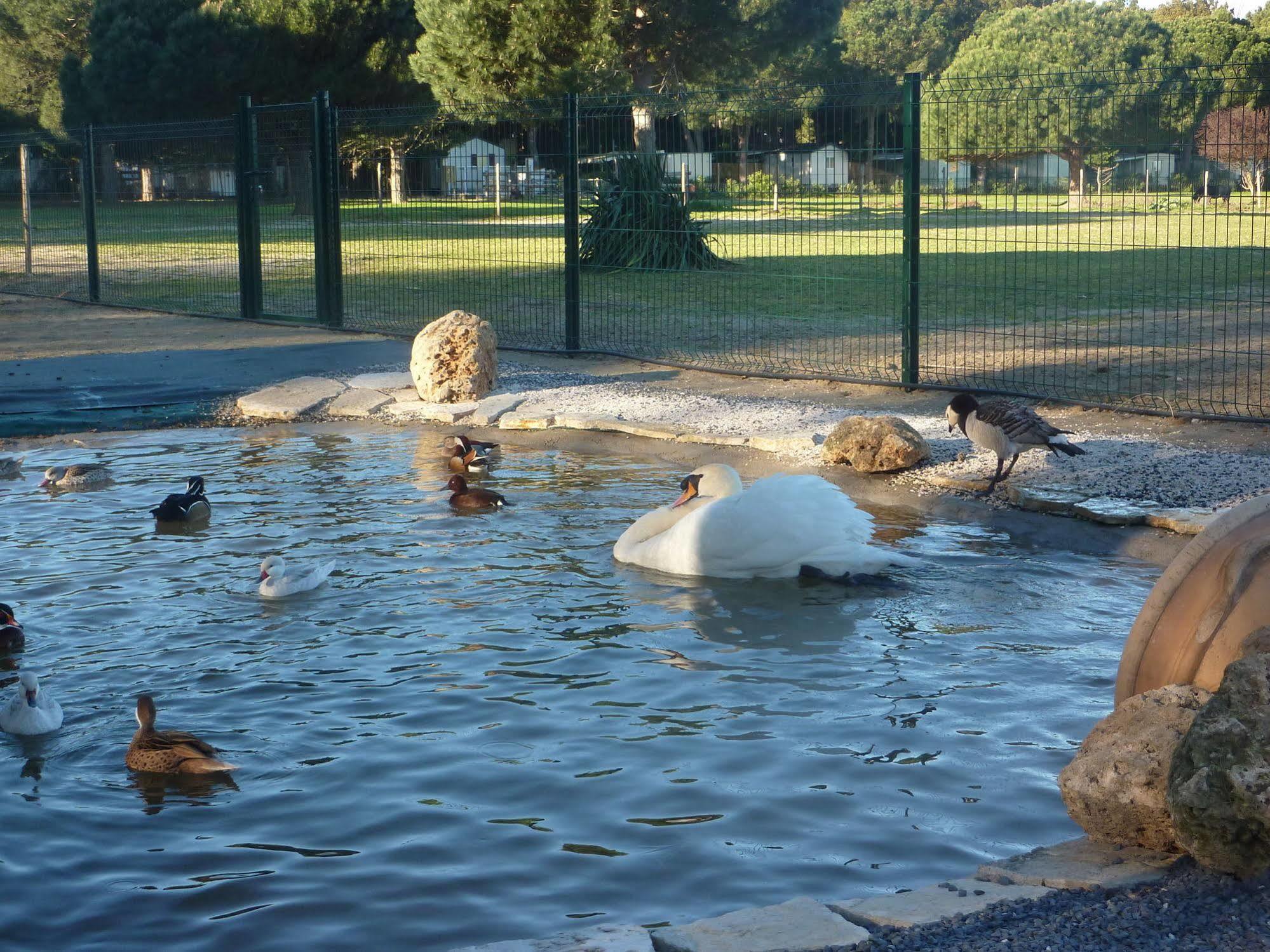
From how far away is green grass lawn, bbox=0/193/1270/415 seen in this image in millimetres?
12289

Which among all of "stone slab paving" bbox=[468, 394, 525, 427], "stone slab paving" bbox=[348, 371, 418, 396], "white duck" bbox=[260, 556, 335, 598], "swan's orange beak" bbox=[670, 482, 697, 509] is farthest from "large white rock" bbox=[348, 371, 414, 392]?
"white duck" bbox=[260, 556, 335, 598]

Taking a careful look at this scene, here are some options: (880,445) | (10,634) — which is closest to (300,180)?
(880,445)

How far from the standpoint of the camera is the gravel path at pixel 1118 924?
3482 mm

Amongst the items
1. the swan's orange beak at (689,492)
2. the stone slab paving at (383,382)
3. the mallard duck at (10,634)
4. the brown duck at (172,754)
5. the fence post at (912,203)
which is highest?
the fence post at (912,203)

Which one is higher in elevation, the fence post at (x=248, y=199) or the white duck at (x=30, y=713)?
the fence post at (x=248, y=199)

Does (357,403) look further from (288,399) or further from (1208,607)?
(1208,607)

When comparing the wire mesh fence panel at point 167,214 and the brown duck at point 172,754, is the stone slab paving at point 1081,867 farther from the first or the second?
the wire mesh fence panel at point 167,214

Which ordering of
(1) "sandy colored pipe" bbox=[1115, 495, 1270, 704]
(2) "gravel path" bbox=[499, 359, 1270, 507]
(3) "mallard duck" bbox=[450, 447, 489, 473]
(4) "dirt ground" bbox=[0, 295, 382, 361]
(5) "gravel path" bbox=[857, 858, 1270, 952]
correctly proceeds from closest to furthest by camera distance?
(5) "gravel path" bbox=[857, 858, 1270, 952] → (1) "sandy colored pipe" bbox=[1115, 495, 1270, 704] → (2) "gravel path" bbox=[499, 359, 1270, 507] → (3) "mallard duck" bbox=[450, 447, 489, 473] → (4) "dirt ground" bbox=[0, 295, 382, 361]

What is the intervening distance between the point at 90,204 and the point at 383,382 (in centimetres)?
984

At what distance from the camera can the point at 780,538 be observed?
721cm

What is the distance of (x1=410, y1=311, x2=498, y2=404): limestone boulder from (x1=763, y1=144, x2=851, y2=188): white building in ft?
10.5

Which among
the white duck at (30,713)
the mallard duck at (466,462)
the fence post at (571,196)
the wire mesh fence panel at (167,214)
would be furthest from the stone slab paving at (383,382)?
the white duck at (30,713)

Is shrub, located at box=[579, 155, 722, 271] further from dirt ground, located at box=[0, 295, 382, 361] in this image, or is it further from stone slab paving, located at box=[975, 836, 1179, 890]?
stone slab paving, located at box=[975, 836, 1179, 890]

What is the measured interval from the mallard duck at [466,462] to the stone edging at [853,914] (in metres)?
5.96
